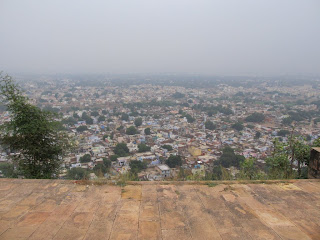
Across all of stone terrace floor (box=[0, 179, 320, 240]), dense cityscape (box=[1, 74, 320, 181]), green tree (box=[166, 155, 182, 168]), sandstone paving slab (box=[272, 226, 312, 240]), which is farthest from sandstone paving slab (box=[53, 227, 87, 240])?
green tree (box=[166, 155, 182, 168])

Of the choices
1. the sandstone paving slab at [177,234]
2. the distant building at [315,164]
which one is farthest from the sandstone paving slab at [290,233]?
the distant building at [315,164]

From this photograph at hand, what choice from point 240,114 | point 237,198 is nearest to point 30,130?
point 237,198

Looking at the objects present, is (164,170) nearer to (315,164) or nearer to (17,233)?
(315,164)

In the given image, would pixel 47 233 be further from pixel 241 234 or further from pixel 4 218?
pixel 241 234

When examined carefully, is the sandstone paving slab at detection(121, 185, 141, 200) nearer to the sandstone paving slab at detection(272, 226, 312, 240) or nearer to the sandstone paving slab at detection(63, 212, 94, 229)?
the sandstone paving slab at detection(63, 212, 94, 229)

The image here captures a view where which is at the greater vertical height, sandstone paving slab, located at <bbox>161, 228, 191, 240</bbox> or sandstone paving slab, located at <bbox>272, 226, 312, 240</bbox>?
sandstone paving slab, located at <bbox>161, 228, 191, 240</bbox>

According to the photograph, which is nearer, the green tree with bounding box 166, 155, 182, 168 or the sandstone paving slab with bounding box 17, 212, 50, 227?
the sandstone paving slab with bounding box 17, 212, 50, 227
